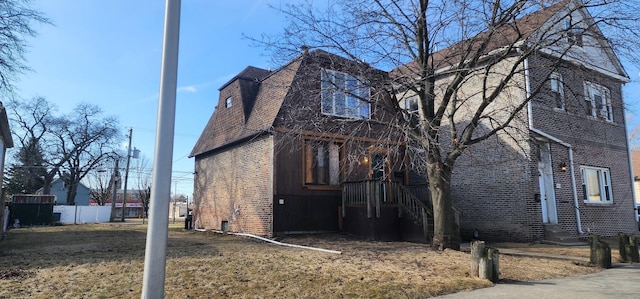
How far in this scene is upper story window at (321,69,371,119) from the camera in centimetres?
932

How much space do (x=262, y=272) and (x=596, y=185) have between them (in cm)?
1526

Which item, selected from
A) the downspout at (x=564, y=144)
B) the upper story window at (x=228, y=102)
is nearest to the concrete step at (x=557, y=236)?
the downspout at (x=564, y=144)

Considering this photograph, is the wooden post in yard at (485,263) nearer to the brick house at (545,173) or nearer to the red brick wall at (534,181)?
the brick house at (545,173)

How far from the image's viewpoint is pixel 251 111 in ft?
50.2

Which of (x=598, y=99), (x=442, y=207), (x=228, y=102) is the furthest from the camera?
(x=228, y=102)

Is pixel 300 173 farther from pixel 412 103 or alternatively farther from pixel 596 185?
pixel 596 185

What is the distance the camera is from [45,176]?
40875mm

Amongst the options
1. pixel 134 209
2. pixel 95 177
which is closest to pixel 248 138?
pixel 95 177

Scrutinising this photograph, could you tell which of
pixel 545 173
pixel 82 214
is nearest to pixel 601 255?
pixel 545 173

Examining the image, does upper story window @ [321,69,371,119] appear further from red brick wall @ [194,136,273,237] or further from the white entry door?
the white entry door

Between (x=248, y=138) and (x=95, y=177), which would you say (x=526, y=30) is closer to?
(x=248, y=138)

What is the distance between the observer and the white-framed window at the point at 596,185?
50.2ft

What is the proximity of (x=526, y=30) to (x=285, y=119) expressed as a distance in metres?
7.60

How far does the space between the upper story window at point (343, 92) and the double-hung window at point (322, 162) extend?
128 centimetres
